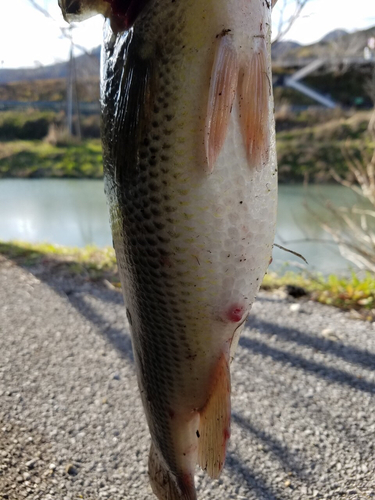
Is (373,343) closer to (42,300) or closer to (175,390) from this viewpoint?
(175,390)

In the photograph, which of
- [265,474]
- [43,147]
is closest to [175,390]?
[265,474]

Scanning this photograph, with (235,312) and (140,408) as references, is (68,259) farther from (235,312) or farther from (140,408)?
(235,312)

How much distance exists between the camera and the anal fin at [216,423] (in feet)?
3.75

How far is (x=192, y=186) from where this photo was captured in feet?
3.18

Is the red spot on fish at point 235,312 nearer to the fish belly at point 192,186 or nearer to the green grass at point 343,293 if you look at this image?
the fish belly at point 192,186

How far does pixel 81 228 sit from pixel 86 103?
13005 millimetres

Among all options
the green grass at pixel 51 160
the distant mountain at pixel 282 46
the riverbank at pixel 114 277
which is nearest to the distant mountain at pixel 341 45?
the distant mountain at pixel 282 46

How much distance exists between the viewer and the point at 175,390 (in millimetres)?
1208

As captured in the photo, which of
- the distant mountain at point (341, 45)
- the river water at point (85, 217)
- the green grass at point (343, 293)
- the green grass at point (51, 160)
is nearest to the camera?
the green grass at point (343, 293)

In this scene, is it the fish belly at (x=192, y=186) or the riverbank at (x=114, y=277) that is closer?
the fish belly at (x=192, y=186)

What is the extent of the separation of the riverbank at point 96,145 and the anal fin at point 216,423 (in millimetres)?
13393

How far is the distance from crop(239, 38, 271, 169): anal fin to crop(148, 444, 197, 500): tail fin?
105 cm

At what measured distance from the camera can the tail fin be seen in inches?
53.4

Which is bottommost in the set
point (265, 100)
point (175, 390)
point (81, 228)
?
point (81, 228)
